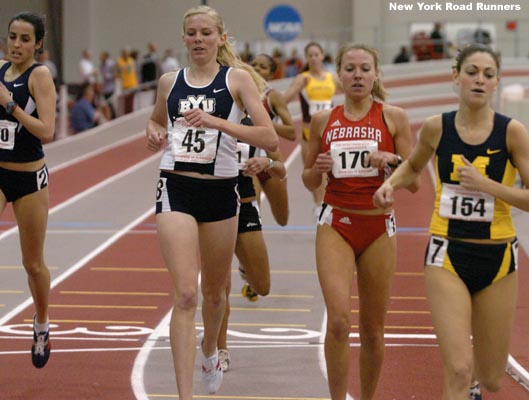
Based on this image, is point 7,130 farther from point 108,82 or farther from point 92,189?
point 108,82

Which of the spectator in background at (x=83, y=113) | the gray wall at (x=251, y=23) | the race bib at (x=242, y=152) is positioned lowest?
the spectator in background at (x=83, y=113)

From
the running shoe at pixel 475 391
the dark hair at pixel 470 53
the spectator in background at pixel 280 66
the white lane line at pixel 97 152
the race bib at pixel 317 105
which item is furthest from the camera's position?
the spectator in background at pixel 280 66

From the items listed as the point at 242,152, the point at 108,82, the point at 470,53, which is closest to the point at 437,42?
the point at 108,82

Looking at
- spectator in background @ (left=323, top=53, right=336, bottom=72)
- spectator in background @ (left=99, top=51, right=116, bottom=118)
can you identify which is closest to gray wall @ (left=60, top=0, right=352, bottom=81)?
spectator in background @ (left=323, top=53, right=336, bottom=72)

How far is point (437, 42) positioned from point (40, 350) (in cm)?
3484

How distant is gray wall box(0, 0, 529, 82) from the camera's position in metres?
43.4

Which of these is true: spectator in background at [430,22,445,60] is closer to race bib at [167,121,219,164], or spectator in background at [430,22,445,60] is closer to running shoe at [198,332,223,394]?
running shoe at [198,332,223,394]

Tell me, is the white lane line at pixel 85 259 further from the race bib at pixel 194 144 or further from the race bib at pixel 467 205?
the race bib at pixel 467 205

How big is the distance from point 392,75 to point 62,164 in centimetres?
1783

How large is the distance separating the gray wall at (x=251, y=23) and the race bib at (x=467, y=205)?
36958mm

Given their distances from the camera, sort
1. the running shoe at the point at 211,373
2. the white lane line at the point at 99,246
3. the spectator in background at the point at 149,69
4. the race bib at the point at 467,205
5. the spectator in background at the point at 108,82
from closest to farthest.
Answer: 1. the race bib at the point at 467,205
2. the running shoe at the point at 211,373
3. the white lane line at the point at 99,246
4. the spectator in background at the point at 108,82
5. the spectator in background at the point at 149,69

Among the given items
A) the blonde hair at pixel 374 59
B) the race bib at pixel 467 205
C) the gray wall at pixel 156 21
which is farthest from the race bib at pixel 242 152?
the gray wall at pixel 156 21

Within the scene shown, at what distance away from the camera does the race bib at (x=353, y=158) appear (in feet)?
23.6

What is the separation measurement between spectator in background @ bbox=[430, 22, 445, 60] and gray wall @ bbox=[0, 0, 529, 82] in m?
1.04
